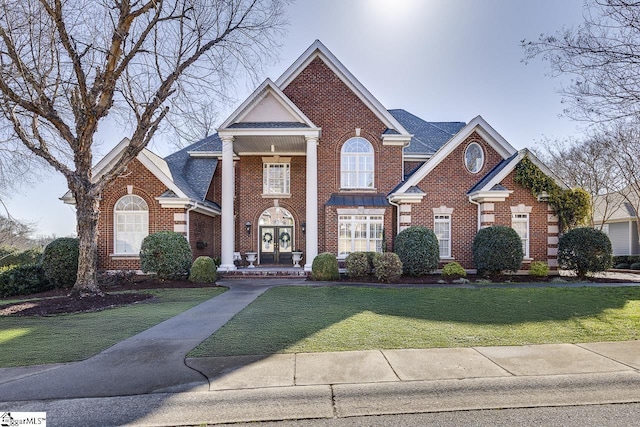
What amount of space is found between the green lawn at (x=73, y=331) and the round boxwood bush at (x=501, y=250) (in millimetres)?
11701

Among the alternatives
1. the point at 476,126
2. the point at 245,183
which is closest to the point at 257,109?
the point at 245,183

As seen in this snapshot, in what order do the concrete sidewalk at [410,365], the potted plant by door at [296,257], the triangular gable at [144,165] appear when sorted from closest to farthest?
the concrete sidewalk at [410,365] < the triangular gable at [144,165] < the potted plant by door at [296,257]

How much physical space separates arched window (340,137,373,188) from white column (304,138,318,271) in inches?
77.7

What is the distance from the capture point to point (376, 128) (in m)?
18.9

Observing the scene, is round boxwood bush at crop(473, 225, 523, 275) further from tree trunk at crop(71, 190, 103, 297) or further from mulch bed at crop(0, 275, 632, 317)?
tree trunk at crop(71, 190, 103, 297)

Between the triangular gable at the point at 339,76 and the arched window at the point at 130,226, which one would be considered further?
the triangular gable at the point at 339,76

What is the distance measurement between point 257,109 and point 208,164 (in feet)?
16.8

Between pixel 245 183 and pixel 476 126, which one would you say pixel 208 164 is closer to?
pixel 245 183

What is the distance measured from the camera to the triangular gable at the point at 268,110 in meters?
17.4

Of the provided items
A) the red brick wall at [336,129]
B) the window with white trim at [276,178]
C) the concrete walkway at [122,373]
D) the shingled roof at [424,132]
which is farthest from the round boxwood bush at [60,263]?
the shingled roof at [424,132]

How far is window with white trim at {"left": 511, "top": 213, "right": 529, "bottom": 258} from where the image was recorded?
17.0 metres

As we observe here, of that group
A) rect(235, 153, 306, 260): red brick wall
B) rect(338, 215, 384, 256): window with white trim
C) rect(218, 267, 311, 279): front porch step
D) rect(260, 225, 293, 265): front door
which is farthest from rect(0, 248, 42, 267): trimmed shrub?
rect(338, 215, 384, 256): window with white trim

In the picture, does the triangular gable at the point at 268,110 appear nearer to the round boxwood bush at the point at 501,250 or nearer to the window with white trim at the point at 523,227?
the round boxwood bush at the point at 501,250

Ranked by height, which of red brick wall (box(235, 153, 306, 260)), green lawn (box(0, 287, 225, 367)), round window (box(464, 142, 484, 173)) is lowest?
green lawn (box(0, 287, 225, 367))
